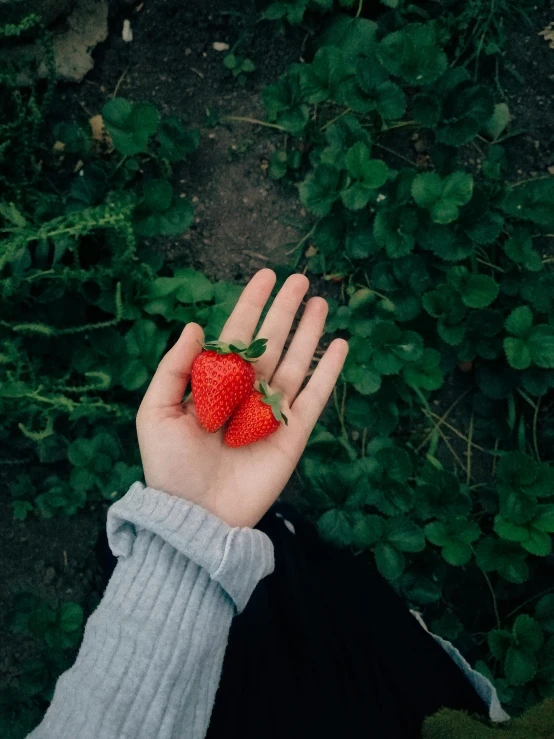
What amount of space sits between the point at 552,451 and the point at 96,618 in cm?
170

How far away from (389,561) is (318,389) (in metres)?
0.70

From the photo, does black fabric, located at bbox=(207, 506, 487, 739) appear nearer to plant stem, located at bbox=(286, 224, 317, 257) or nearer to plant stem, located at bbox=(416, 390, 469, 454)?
plant stem, located at bbox=(416, 390, 469, 454)

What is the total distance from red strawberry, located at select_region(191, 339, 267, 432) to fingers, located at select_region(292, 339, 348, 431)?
21cm

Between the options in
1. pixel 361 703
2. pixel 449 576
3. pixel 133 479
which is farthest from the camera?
pixel 449 576

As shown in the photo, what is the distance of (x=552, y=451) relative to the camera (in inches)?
87.4

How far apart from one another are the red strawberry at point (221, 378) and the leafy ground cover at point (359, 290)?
0.53m

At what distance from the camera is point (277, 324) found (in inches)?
66.5

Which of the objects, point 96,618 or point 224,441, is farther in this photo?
point 224,441

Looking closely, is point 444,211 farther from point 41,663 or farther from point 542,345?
point 41,663

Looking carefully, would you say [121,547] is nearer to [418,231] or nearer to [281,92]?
[418,231]

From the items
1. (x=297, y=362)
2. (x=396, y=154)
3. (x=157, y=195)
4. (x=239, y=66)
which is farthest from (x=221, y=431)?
(x=239, y=66)

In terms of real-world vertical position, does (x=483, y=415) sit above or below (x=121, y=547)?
above

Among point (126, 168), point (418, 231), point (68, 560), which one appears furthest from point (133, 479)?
point (418, 231)

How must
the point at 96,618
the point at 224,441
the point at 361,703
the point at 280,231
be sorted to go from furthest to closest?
the point at 280,231 < the point at 224,441 < the point at 361,703 < the point at 96,618
